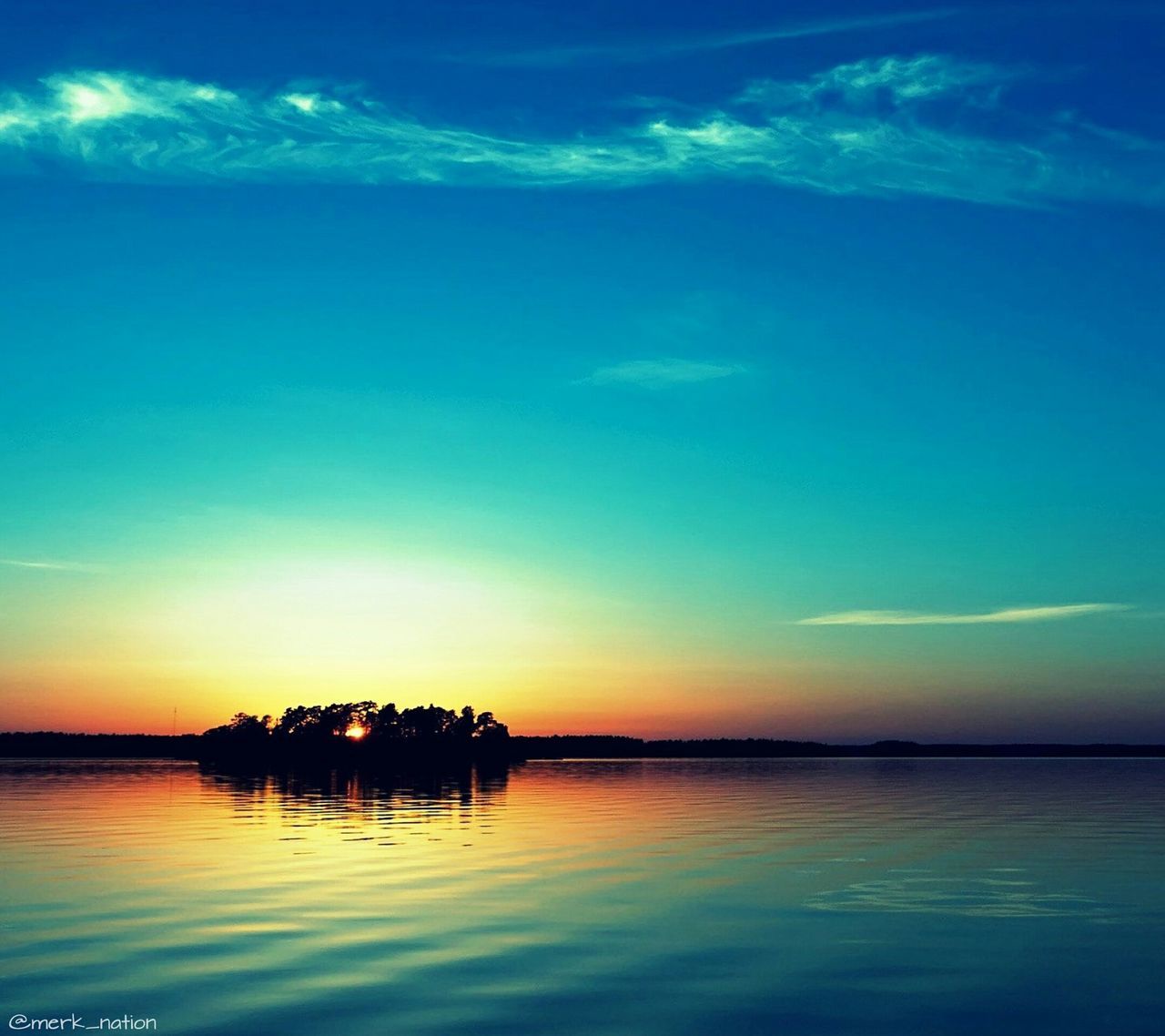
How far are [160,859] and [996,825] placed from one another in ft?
153

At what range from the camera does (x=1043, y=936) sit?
31.0 meters

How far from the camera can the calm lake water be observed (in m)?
22.9

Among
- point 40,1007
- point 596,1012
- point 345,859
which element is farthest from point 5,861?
point 596,1012

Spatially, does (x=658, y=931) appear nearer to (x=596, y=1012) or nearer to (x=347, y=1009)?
(x=596, y=1012)

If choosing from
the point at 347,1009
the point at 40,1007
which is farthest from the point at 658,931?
the point at 40,1007

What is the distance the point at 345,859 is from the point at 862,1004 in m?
29.9

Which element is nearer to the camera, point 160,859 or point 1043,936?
point 1043,936

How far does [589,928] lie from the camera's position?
3256cm

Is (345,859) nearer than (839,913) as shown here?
No

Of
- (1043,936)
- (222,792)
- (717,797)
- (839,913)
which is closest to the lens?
(1043,936)

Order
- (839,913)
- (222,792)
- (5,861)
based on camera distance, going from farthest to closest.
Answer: (222,792), (5,861), (839,913)

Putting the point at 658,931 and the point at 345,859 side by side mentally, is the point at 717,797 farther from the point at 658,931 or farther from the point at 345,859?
the point at 658,931

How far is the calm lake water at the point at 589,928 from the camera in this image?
2292cm

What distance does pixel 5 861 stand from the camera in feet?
155
